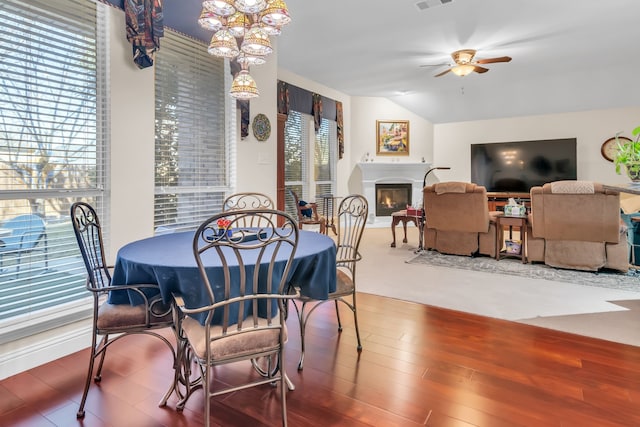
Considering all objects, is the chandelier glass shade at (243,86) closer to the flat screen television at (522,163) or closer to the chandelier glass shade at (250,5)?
the chandelier glass shade at (250,5)

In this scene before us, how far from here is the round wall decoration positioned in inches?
154

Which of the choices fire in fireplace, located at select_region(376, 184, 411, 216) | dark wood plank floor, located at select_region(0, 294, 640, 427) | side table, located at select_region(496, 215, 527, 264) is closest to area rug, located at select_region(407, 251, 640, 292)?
side table, located at select_region(496, 215, 527, 264)

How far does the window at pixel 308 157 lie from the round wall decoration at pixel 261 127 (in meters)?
2.36

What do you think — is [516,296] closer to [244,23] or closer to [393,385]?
[393,385]

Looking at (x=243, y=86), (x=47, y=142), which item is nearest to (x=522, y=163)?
(x=243, y=86)

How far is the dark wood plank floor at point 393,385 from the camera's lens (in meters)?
1.67

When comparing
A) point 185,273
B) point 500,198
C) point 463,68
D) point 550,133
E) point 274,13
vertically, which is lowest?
point 185,273

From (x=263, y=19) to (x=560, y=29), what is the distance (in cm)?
424

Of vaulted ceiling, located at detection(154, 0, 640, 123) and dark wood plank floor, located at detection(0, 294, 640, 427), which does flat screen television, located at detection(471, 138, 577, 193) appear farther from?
dark wood plank floor, located at detection(0, 294, 640, 427)

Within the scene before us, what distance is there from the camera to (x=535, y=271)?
425 centimetres

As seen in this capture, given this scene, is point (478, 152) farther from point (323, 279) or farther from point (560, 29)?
point (323, 279)

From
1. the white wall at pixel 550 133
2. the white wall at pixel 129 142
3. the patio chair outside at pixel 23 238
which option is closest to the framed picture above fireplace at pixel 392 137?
the white wall at pixel 550 133

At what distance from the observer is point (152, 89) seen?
2844 millimetres

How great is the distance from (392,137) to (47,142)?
702cm
